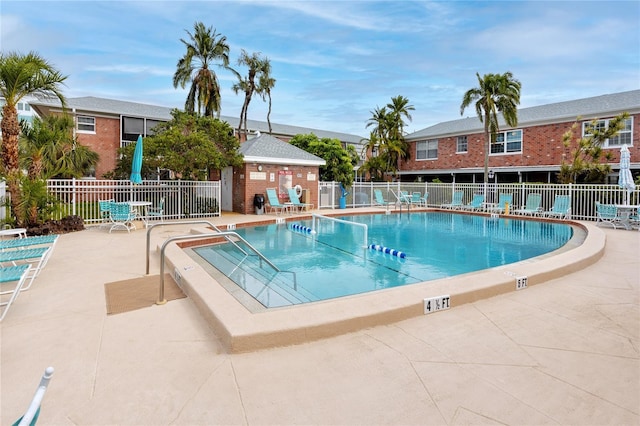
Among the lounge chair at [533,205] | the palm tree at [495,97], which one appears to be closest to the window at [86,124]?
the palm tree at [495,97]

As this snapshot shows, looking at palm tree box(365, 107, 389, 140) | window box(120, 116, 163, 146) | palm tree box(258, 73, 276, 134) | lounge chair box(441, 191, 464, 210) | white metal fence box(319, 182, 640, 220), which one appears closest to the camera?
white metal fence box(319, 182, 640, 220)

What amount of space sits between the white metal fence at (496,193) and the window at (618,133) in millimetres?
5574

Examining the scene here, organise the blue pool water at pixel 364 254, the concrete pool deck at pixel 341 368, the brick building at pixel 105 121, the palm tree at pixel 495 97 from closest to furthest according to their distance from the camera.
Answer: the concrete pool deck at pixel 341 368 → the blue pool water at pixel 364 254 → the palm tree at pixel 495 97 → the brick building at pixel 105 121

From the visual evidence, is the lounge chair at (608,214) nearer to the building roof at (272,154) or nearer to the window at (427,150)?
the building roof at (272,154)

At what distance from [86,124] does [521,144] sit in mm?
30623

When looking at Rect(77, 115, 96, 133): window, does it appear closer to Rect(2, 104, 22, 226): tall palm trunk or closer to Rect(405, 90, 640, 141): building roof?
Rect(2, 104, 22, 226): tall palm trunk

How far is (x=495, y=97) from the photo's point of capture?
2423cm

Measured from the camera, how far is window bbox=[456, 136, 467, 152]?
28.9 meters

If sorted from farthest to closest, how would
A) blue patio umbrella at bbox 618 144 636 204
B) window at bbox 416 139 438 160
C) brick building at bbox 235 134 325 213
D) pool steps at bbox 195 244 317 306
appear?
window at bbox 416 139 438 160, brick building at bbox 235 134 325 213, blue patio umbrella at bbox 618 144 636 204, pool steps at bbox 195 244 317 306

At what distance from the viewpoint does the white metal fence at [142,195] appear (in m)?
13.2

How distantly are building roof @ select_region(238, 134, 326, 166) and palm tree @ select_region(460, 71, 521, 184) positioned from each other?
1187cm

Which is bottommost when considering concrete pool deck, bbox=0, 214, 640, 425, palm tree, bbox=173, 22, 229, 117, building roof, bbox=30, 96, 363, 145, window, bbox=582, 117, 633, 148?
concrete pool deck, bbox=0, 214, 640, 425

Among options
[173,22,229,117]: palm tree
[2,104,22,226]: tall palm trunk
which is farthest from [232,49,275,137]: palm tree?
[2,104,22,226]: tall palm trunk

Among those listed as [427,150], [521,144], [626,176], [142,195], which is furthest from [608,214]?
[427,150]
